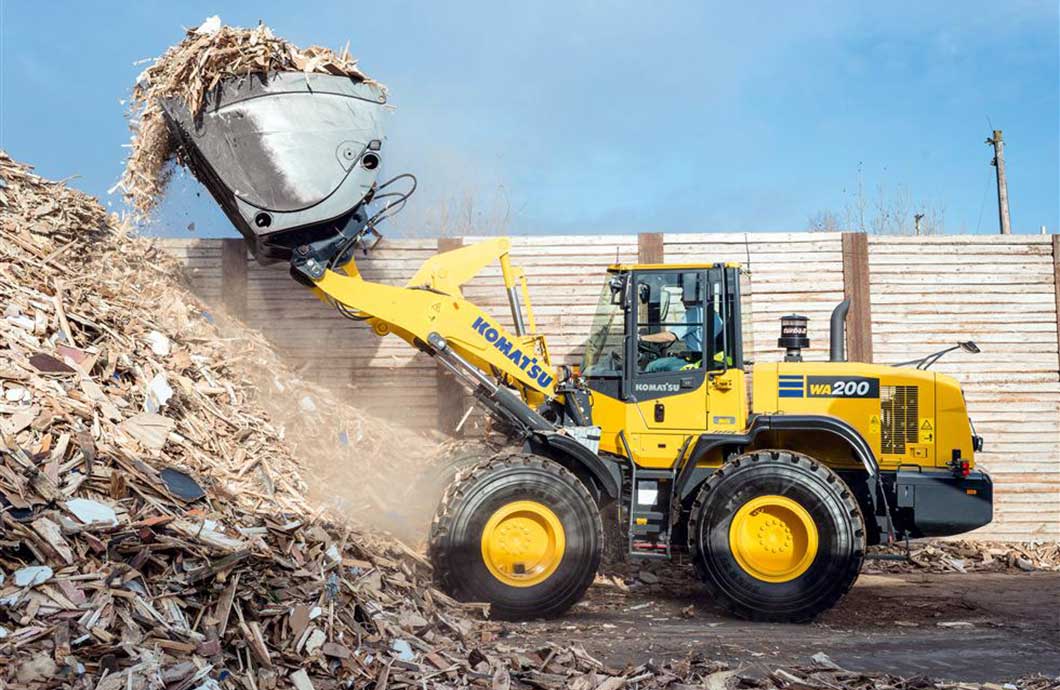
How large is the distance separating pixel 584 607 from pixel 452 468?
70.0 inches

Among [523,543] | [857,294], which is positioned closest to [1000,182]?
[857,294]

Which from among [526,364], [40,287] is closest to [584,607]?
[526,364]

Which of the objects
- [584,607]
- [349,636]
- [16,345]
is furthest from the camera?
[584,607]

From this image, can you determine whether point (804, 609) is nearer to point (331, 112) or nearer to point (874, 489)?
point (874, 489)

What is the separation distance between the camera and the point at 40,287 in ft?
26.6

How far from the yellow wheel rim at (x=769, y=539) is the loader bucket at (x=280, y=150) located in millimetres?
4044

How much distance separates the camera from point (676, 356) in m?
8.15

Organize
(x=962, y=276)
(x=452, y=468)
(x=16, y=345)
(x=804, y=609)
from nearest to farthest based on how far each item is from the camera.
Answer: (x=16, y=345)
(x=804, y=609)
(x=452, y=468)
(x=962, y=276)

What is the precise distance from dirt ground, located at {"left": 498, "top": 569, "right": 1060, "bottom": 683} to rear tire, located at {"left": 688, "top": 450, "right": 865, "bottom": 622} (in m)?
0.21

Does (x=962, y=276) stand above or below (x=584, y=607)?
above

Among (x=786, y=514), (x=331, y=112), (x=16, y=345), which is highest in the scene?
(x=331, y=112)

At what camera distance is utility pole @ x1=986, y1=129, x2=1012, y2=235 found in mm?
19336

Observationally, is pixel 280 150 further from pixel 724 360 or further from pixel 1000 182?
pixel 1000 182

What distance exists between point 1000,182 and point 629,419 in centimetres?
1452
